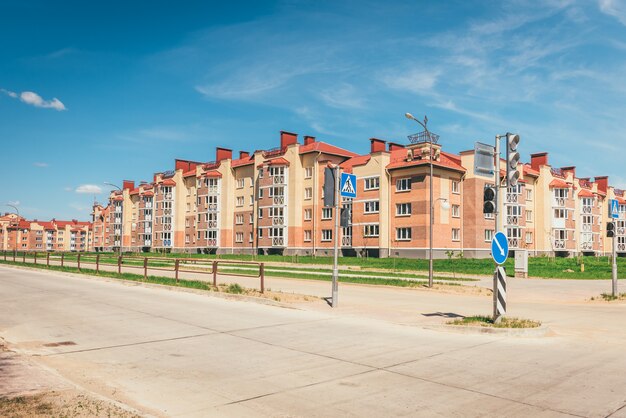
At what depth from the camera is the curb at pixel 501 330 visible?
1027cm

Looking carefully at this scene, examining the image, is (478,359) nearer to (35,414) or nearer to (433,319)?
(433,319)

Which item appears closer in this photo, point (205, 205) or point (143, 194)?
point (205, 205)

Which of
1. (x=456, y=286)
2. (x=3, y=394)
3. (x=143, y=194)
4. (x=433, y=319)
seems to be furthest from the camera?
(x=143, y=194)

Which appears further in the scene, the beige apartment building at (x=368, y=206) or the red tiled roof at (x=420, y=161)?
the beige apartment building at (x=368, y=206)

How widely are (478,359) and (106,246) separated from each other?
389 ft

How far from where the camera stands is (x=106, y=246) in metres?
116

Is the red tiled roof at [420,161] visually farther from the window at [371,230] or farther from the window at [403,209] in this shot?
→ the window at [371,230]

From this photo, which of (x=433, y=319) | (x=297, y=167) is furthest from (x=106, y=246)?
(x=433, y=319)

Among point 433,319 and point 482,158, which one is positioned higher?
point 482,158

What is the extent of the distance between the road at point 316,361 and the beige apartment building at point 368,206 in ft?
103

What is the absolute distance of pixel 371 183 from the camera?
182 feet

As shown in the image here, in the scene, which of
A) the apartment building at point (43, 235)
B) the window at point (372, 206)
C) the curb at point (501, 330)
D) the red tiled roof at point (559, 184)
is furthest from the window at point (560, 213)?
the apartment building at point (43, 235)

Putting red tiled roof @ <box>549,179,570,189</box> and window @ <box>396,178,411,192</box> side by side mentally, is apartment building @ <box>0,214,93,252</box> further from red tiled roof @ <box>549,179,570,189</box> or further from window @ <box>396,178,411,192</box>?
red tiled roof @ <box>549,179,570,189</box>

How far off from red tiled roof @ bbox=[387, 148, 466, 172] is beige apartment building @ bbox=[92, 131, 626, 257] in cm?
16
